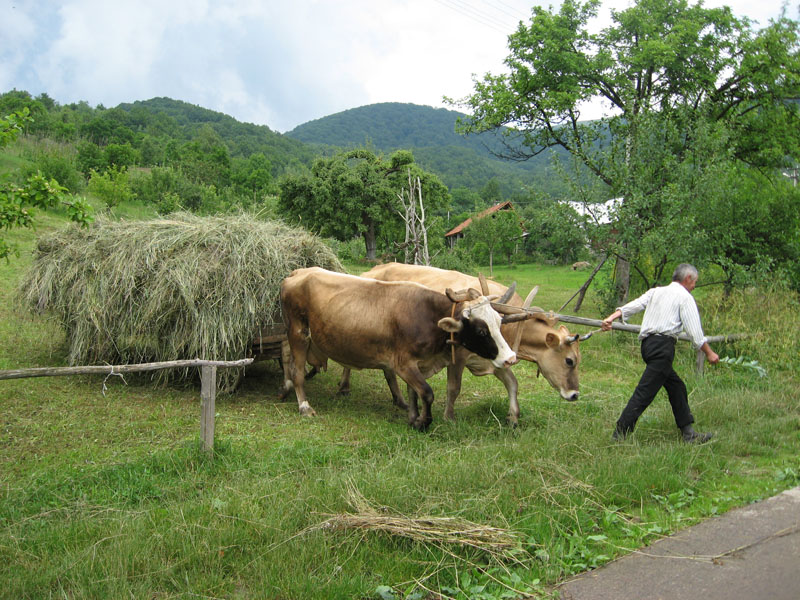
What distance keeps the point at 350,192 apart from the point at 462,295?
31.1 meters

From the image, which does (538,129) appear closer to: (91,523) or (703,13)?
(703,13)

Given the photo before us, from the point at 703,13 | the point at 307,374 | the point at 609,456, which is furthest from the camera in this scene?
the point at 703,13

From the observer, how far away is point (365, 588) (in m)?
3.37

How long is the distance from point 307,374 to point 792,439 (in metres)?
6.11

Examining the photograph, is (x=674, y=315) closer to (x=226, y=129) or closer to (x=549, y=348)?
(x=549, y=348)

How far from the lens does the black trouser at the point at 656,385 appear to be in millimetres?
5801

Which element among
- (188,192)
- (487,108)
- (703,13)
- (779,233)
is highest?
(703,13)

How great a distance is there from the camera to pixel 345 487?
14.8 ft

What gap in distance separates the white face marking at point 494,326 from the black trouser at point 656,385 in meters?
1.25

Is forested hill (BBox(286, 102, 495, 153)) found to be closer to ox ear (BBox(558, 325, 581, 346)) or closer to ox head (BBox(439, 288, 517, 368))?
ox ear (BBox(558, 325, 581, 346))

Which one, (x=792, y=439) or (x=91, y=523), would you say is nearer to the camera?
(x=91, y=523)

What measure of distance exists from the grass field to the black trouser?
0.25 meters

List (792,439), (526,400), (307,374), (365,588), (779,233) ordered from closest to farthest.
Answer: (365,588), (792,439), (526,400), (307,374), (779,233)

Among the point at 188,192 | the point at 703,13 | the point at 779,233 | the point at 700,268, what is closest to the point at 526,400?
the point at 700,268
